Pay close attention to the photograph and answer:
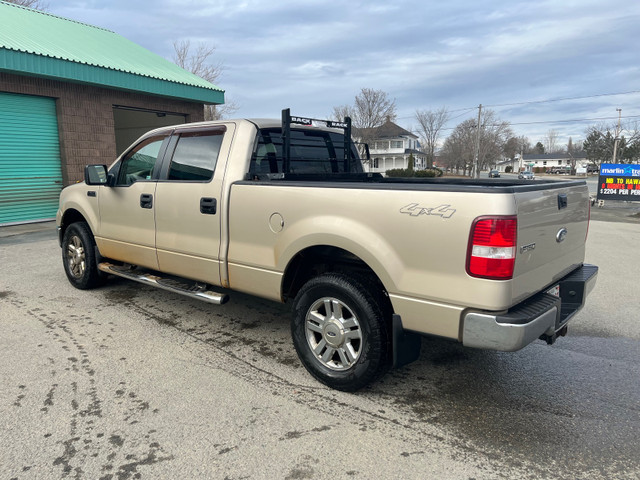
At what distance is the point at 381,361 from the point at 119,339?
2.53 meters

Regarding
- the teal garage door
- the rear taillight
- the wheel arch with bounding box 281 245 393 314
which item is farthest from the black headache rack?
the teal garage door

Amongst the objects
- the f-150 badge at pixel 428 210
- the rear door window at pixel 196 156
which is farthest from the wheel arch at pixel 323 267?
the rear door window at pixel 196 156

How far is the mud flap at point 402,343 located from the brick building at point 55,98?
1193 centimetres

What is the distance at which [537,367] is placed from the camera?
3.84 metres

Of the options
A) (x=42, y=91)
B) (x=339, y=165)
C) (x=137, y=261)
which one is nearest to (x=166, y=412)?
(x=137, y=261)

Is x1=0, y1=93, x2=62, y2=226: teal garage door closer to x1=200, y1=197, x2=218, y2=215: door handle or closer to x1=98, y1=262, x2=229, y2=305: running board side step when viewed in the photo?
x1=98, y1=262, x2=229, y2=305: running board side step

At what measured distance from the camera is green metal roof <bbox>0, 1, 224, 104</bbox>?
11625 millimetres

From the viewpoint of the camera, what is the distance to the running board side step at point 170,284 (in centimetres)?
420

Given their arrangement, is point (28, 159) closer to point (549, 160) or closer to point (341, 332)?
point (341, 332)

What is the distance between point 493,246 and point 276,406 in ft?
5.71

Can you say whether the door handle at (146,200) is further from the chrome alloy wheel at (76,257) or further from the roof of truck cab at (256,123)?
the chrome alloy wheel at (76,257)

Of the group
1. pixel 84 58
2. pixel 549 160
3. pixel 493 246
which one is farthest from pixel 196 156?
pixel 549 160

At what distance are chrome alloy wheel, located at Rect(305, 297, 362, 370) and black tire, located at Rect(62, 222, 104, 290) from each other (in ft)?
11.2

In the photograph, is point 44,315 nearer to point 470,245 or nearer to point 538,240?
point 470,245
